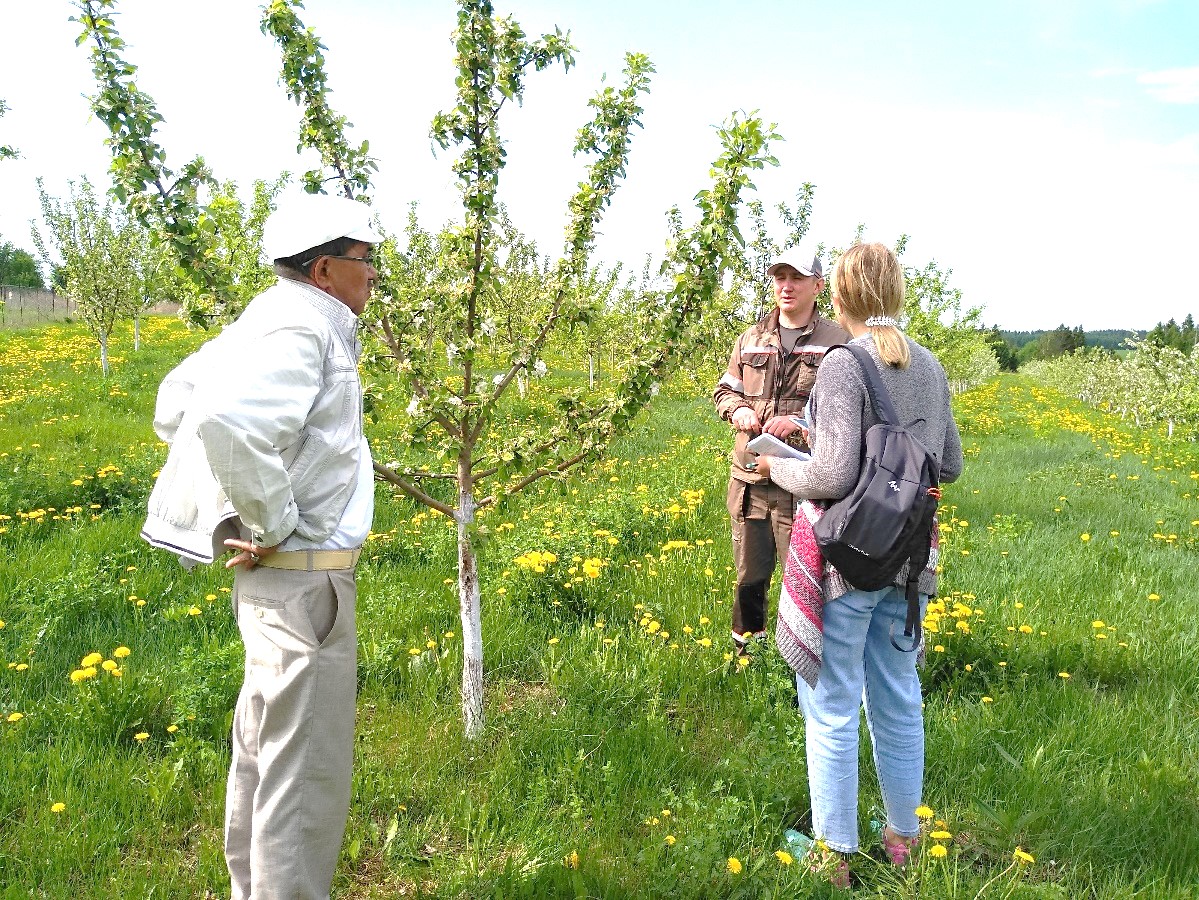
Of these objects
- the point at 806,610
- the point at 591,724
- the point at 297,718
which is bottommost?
the point at 591,724

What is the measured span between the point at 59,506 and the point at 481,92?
6058 mm

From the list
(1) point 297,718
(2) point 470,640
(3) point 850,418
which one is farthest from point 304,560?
(3) point 850,418

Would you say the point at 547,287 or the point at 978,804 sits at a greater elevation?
the point at 547,287

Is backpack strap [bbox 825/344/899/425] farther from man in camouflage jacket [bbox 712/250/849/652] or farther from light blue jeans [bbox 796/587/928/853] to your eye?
man in camouflage jacket [bbox 712/250/849/652]

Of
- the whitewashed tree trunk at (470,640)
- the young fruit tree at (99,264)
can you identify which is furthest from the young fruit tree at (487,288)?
the young fruit tree at (99,264)

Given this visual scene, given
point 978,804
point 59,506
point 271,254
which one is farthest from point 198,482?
point 59,506

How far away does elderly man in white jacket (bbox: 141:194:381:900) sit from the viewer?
87.6 inches

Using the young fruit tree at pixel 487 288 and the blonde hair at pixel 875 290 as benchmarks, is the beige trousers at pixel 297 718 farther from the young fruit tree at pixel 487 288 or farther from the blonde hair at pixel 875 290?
the blonde hair at pixel 875 290

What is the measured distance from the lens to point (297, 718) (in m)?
2.24

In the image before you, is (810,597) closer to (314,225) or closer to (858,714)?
(858,714)

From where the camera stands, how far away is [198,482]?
2.24 meters

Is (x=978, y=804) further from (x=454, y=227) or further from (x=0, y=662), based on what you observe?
(x=0, y=662)

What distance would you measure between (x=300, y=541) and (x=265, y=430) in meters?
0.40

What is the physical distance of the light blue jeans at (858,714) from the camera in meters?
2.69
